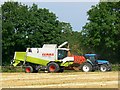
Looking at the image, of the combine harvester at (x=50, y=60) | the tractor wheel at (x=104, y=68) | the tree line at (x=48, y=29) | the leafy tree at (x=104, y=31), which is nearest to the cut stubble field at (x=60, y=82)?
the combine harvester at (x=50, y=60)

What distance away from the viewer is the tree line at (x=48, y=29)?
53.4 metres

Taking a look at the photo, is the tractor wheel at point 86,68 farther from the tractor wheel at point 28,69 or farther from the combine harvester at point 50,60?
the tractor wheel at point 28,69

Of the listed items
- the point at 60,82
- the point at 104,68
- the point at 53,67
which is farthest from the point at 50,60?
the point at 60,82

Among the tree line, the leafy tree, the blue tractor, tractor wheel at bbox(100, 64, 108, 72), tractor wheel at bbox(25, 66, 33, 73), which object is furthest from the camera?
the leafy tree

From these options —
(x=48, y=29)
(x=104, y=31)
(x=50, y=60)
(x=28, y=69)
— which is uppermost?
(x=48, y=29)

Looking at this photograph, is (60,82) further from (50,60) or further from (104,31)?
(104,31)

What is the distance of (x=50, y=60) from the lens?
1313 inches

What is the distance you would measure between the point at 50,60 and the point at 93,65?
416 cm

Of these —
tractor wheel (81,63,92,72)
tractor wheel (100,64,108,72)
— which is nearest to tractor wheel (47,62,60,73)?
tractor wheel (81,63,92,72)

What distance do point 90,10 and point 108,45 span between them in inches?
324

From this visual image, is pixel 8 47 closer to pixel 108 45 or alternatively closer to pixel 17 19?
pixel 17 19

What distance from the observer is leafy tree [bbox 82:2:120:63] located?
54219 millimetres

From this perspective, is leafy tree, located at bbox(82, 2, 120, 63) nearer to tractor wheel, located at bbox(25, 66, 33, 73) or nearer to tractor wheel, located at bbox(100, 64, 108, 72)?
tractor wheel, located at bbox(100, 64, 108, 72)

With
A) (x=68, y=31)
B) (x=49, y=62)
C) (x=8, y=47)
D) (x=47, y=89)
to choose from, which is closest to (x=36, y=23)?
(x=8, y=47)
